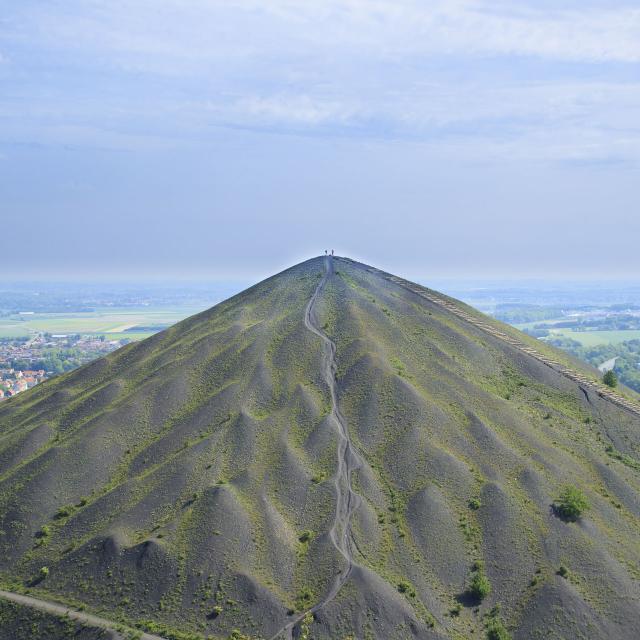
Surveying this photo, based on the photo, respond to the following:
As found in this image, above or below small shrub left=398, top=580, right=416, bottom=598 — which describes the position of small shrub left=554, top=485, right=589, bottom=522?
above

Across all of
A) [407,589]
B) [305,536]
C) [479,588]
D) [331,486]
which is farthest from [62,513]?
[479,588]

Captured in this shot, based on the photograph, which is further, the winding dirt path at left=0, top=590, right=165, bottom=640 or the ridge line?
the ridge line

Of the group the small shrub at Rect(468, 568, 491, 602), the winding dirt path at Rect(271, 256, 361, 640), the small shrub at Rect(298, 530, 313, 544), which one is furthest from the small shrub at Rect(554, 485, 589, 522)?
the small shrub at Rect(298, 530, 313, 544)

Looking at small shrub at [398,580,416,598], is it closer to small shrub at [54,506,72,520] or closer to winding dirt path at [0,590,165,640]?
winding dirt path at [0,590,165,640]

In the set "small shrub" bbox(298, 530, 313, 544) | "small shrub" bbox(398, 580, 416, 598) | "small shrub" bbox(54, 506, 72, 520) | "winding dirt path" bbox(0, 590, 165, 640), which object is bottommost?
"winding dirt path" bbox(0, 590, 165, 640)

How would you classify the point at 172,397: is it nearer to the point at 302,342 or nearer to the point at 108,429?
the point at 108,429
